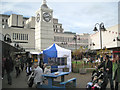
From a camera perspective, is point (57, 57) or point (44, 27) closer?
point (57, 57)

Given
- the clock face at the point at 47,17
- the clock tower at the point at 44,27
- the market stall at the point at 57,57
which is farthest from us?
the clock face at the point at 47,17

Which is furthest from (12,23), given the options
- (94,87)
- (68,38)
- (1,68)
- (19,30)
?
(94,87)

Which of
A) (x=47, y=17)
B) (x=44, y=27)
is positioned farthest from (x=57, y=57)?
(x=47, y=17)

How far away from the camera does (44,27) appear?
204ft

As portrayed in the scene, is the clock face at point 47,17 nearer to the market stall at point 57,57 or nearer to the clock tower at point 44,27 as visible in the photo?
the clock tower at point 44,27

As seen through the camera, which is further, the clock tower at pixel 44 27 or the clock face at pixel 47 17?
the clock face at pixel 47 17

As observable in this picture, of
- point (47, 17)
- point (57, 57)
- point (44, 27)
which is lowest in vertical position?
point (57, 57)

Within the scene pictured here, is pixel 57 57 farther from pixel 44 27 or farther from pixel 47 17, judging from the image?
pixel 47 17

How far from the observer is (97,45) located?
42.4m

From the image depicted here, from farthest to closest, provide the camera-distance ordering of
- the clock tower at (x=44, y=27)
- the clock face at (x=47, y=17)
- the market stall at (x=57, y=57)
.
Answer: the clock face at (x=47, y=17) → the clock tower at (x=44, y=27) → the market stall at (x=57, y=57)

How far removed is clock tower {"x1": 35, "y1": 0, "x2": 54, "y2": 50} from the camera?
6102cm

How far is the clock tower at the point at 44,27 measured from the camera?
6102 cm

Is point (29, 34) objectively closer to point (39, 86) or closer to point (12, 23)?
point (12, 23)

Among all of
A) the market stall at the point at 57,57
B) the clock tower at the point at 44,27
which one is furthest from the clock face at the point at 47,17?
the market stall at the point at 57,57
